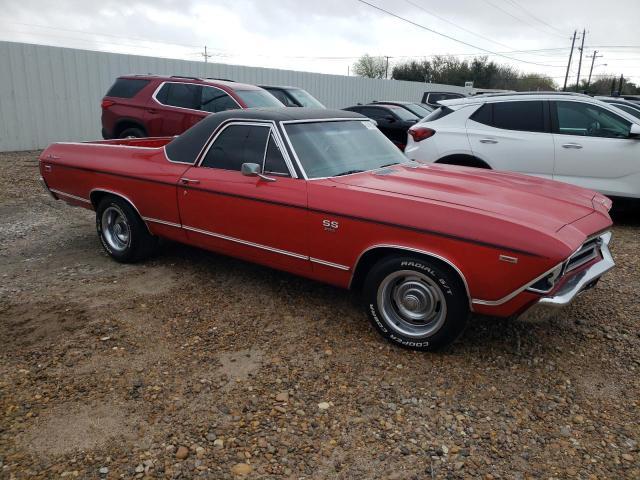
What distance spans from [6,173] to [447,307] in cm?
954

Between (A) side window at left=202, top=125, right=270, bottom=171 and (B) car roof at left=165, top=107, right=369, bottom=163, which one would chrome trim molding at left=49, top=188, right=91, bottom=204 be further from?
(A) side window at left=202, top=125, right=270, bottom=171

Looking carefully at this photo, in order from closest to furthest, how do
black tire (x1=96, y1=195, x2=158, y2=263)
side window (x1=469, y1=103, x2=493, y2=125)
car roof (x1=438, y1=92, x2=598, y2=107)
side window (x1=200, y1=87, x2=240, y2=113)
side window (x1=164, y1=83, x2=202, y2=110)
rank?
black tire (x1=96, y1=195, x2=158, y2=263) → car roof (x1=438, y1=92, x2=598, y2=107) → side window (x1=469, y1=103, x2=493, y2=125) → side window (x1=200, y1=87, x2=240, y2=113) → side window (x1=164, y1=83, x2=202, y2=110)

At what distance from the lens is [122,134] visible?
927 centimetres

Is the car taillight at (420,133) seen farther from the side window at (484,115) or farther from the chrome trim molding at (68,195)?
the chrome trim molding at (68,195)

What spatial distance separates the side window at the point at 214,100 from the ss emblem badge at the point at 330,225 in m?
5.73

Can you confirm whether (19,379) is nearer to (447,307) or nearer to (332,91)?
(447,307)

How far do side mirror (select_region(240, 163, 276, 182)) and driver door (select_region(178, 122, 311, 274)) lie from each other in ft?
0.14

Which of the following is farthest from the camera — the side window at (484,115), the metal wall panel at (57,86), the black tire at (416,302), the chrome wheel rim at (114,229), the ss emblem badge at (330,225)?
the metal wall panel at (57,86)

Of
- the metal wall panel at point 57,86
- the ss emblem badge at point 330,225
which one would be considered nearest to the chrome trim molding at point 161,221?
the ss emblem badge at point 330,225

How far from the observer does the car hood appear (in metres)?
3.25

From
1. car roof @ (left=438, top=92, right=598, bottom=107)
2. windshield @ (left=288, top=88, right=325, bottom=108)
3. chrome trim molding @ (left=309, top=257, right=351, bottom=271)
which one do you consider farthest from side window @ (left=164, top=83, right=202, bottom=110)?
chrome trim molding @ (left=309, top=257, right=351, bottom=271)

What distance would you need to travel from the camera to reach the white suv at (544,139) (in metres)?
6.34

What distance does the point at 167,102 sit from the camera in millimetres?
8945

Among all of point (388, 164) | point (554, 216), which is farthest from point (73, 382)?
point (554, 216)
